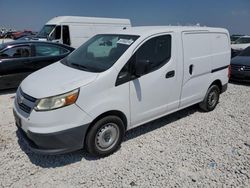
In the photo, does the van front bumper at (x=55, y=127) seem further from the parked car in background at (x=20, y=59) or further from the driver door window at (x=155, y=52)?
the parked car in background at (x=20, y=59)

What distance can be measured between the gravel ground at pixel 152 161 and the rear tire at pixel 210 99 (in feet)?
1.98

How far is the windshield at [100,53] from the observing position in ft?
11.6

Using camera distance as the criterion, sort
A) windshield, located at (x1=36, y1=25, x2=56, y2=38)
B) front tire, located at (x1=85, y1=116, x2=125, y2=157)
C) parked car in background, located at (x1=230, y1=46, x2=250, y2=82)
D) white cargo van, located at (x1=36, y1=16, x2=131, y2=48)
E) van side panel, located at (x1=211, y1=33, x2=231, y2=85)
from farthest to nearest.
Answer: windshield, located at (x1=36, y1=25, x2=56, y2=38)
white cargo van, located at (x1=36, y1=16, x2=131, y2=48)
parked car in background, located at (x1=230, y1=46, x2=250, y2=82)
van side panel, located at (x1=211, y1=33, x2=231, y2=85)
front tire, located at (x1=85, y1=116, x2=125, y2=157)

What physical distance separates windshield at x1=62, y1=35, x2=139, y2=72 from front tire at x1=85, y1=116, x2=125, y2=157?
747 millimetres

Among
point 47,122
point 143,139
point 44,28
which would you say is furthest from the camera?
point 44,28

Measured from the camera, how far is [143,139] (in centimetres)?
411

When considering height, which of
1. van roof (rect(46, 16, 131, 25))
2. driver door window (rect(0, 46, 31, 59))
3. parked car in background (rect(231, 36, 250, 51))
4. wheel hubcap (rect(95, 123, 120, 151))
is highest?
van roof (rect(46, 16, 131, 25))

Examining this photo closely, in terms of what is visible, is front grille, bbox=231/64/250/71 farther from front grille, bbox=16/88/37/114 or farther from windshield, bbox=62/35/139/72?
front grille, bbox=16/88/37/114

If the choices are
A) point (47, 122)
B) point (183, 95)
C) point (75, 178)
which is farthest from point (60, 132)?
point (183, 95)

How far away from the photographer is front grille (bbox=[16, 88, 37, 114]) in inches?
124

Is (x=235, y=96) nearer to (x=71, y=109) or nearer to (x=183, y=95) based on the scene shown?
(x=183, y=95)

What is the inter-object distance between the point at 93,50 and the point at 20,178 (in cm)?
225

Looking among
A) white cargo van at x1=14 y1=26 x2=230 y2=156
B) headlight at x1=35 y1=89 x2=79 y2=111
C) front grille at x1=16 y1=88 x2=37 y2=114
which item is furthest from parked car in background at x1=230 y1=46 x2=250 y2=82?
front grille at x1=16 y1=88 x2=37 y2=114

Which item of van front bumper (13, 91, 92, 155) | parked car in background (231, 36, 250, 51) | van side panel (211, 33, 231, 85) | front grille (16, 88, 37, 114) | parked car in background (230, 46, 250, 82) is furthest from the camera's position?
parked car in background (231, 36, 250, 51)
